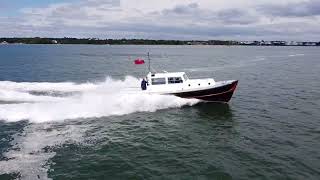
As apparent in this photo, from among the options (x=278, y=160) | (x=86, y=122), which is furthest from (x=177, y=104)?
(x=278, y=160)

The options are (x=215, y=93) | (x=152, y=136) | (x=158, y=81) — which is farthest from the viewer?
(x=215, y=93)

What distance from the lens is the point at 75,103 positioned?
29.1 metres

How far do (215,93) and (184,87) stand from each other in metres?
2.91

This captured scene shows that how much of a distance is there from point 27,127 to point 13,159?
20.1 feet

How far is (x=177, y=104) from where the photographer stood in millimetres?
31906

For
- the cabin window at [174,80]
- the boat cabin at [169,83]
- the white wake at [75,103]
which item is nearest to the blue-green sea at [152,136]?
the white wake at [75,103]

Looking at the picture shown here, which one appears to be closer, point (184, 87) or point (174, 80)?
point (184, 87)

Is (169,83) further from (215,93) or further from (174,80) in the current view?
(215,93)

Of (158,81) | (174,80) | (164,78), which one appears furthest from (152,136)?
(174,80)

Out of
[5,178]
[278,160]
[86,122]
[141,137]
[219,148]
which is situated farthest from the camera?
[86,122]

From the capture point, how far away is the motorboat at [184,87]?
105 ft

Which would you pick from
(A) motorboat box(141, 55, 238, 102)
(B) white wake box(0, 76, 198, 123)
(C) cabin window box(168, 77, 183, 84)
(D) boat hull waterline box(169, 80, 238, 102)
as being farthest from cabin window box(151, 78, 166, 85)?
(D) boat hull waterline box(169, 80, 238, 102)

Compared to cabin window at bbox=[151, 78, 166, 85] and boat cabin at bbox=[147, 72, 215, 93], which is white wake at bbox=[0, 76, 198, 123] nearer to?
boat cabin at bbox=[147, 72, 215, 93]

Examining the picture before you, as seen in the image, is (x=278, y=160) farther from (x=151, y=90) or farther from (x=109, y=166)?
(x=151, y=90)
